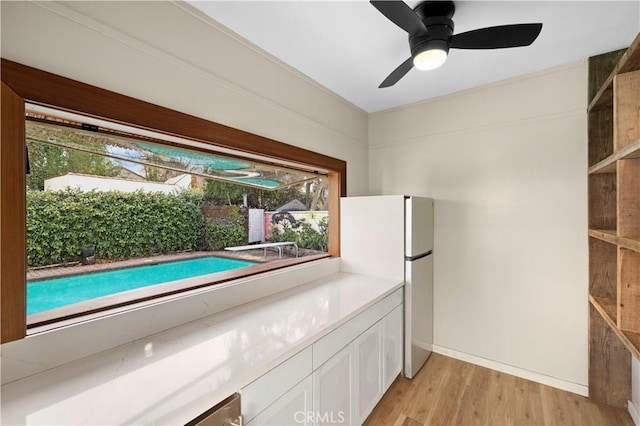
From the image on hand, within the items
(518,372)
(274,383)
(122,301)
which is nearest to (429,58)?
(274,383)

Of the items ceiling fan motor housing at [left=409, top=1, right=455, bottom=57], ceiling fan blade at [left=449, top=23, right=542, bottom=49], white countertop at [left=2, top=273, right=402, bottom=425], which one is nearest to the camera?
white countertop at [left=2, top=273, right=402, bottom=425]

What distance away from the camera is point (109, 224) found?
1.30 metres

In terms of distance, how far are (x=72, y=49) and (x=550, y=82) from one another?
3077 millimetres

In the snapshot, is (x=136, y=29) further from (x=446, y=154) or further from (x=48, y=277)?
(x=446, y=154)

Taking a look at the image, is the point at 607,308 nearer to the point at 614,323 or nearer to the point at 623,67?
the point at 614,323

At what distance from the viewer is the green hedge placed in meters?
1.09

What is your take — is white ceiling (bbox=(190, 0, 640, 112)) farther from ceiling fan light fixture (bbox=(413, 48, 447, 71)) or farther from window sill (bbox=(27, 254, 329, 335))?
window sill (bbox=(27, 254, 329, 335))

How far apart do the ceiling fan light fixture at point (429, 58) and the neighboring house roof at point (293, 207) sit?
4.76ft

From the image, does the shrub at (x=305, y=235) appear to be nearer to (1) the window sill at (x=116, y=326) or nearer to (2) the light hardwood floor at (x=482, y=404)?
(1) the window sill at (x=116, y=326)

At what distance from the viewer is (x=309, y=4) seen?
142 centimetres

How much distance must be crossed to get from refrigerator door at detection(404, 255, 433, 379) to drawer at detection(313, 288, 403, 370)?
0.21m

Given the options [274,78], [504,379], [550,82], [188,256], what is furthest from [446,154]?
[188,256]

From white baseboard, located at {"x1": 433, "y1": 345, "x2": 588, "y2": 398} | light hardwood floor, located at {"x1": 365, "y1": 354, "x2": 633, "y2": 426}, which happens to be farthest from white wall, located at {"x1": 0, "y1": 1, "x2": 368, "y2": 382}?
white baseboard, located at {"x1": 433, "y1": 345, "x2": 588, "y2": 398}

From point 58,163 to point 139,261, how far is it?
0.58m
